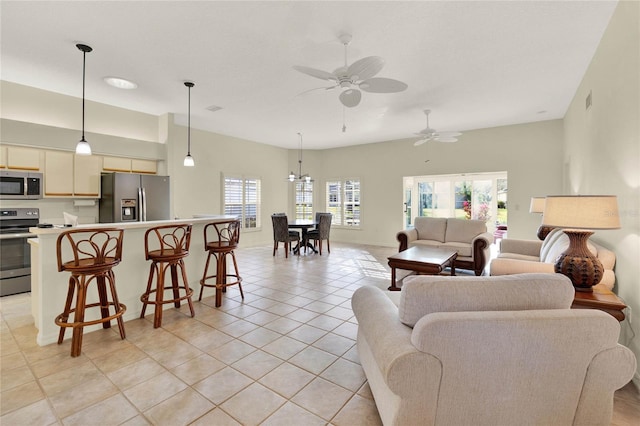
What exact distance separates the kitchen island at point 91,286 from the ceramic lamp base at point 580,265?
3739mm

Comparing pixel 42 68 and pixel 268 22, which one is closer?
pixel 268 22

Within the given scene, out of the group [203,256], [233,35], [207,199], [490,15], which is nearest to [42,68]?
[233,35]

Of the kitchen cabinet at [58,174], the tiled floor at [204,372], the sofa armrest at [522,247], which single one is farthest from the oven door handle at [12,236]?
the sofa armrest at [522,247]

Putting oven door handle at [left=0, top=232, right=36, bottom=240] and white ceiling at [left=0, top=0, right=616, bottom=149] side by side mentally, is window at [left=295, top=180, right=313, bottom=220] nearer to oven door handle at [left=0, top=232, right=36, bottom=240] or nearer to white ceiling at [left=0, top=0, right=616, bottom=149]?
white ceiling at [left=0, top=0, right=616, bottom=149]

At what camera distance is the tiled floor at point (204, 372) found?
182 cm

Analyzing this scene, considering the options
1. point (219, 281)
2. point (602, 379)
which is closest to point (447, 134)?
point (219, 281)

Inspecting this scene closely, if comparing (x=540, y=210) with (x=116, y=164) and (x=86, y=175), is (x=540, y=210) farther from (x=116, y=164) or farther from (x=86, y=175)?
(x=86, y=175)

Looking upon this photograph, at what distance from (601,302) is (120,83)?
5.67 meters

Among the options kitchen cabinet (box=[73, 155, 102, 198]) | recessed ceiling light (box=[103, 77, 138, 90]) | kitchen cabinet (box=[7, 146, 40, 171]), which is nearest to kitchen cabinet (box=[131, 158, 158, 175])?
kitchen cabinet (box=[73, 155, 102, 198])

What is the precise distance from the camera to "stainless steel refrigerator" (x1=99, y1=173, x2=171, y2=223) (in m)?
4.77

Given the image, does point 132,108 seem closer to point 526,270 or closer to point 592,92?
point 526,270

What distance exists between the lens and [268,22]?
108 inches

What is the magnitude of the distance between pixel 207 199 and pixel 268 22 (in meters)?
5.05

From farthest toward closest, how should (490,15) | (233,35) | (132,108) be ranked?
(132,108)
(233,35)
(490,15)
